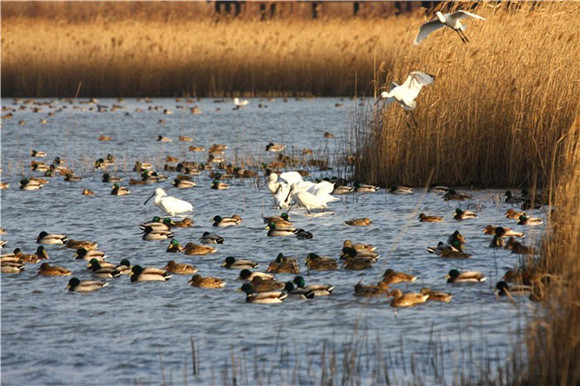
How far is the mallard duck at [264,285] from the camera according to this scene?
8.98m

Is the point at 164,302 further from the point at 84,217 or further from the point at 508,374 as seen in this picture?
the point at 84,217

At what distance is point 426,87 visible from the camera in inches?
554

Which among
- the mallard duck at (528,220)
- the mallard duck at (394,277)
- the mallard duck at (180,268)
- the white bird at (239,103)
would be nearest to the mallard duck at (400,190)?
the mallard duck at (528,220)

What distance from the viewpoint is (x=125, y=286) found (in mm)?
9586

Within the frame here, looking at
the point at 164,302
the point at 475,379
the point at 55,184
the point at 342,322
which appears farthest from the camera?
the point at 55,184

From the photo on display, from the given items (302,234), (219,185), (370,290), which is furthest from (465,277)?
(219,185)

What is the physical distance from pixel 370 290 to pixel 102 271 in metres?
2.68

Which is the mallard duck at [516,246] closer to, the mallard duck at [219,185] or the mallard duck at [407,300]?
the mallard duck at [407,300]

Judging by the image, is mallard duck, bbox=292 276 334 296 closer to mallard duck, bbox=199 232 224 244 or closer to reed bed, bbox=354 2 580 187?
mallard duck, bbox=199 232 224 244

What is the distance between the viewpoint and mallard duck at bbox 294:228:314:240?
11.8m

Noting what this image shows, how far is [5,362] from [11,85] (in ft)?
84.7

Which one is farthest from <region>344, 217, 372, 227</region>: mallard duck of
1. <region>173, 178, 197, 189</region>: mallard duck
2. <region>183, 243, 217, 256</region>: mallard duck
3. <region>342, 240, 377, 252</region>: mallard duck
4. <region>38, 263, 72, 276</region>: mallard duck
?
<region>173, 178, 197, 189</region>: mallard duck

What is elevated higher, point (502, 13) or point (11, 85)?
point (502, 13)

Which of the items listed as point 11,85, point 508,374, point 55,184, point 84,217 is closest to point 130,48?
point 11,85
